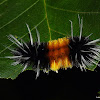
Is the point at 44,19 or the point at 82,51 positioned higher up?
the point at 44,19

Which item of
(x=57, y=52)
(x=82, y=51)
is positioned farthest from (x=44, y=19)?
(x=82, y=51)

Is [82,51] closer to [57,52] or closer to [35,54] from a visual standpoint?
[57,52]

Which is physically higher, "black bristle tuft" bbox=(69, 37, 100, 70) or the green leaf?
the green leaf

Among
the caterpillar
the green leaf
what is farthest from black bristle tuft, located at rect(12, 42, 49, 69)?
the green leaf

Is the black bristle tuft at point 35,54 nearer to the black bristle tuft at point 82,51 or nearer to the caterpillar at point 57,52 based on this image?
the caterpillar at point 57,52

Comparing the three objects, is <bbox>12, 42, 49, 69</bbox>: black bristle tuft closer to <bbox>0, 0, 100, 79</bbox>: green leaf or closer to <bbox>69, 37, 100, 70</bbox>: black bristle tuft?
<bbox>0, 0, 100, 79</bbox>: green leaf

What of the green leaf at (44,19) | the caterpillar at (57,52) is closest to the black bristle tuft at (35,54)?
the caterpillar at (57,52)

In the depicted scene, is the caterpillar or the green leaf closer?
the green leaf
